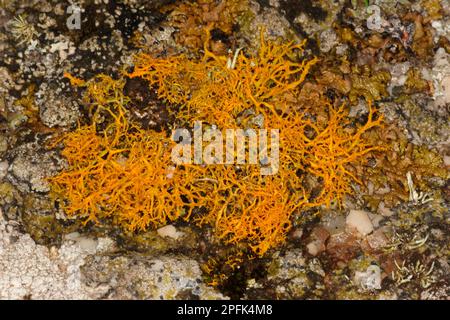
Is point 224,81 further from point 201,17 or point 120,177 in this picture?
point 120,177

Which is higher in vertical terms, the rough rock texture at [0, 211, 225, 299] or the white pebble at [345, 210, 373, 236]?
the white pebble at [345, 210, 373, 236]

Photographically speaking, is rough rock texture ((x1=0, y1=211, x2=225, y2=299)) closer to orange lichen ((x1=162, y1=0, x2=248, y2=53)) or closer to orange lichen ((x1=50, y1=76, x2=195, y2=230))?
orange lichen ((x1=50, y1=76, x2=195, y2=230))

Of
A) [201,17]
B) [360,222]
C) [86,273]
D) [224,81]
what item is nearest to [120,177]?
[86,273]

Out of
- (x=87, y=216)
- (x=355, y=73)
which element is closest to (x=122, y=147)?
(x=87, y=216)

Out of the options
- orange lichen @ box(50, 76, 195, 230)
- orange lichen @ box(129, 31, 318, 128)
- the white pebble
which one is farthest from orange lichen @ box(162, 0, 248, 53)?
the white pebble

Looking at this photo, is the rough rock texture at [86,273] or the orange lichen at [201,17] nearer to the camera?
the rough rock texture at [86,273]

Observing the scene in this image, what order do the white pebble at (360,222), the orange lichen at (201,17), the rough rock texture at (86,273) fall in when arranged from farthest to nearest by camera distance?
the orange lichen at (201,17) < the white pebble at (360,222) < the rough rock texture at (86,273)

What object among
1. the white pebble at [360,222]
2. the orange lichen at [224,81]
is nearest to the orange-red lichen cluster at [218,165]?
the orange lichen at [224,81]

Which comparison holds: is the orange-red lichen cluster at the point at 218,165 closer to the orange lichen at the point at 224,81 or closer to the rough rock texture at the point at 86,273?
the orange lichen at the point at 224,81
